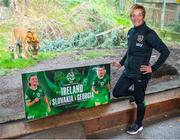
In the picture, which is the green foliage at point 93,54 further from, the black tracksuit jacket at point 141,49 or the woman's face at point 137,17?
the woman's face at point 137,17

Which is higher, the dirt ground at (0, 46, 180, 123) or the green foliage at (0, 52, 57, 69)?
the green foliage at (0, 52, 57, 69)

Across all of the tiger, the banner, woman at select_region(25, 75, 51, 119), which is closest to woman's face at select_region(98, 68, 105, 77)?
the banner

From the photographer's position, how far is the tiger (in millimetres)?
2785

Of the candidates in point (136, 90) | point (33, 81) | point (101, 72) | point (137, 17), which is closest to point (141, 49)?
point (137, 17)

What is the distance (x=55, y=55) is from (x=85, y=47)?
36 centimetres

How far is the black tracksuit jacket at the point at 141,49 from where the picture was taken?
3041 millimetres

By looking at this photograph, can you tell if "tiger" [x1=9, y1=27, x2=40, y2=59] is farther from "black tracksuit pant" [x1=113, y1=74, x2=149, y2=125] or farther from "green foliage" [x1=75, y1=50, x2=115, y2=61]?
"black tracksuit pant" [x1=113, y1=74, x2=149, y2=125]

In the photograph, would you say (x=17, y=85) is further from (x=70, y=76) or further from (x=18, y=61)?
(x=70, y=76)

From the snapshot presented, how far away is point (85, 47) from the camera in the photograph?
10.5 feet

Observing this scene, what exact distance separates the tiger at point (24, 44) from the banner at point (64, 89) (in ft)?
0.65

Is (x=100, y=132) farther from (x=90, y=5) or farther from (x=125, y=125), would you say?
→ (x=90, y=5)

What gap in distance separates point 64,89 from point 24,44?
65cm

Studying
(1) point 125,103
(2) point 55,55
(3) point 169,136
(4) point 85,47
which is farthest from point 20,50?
(3) point 169,136

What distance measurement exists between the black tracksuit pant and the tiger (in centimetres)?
101
